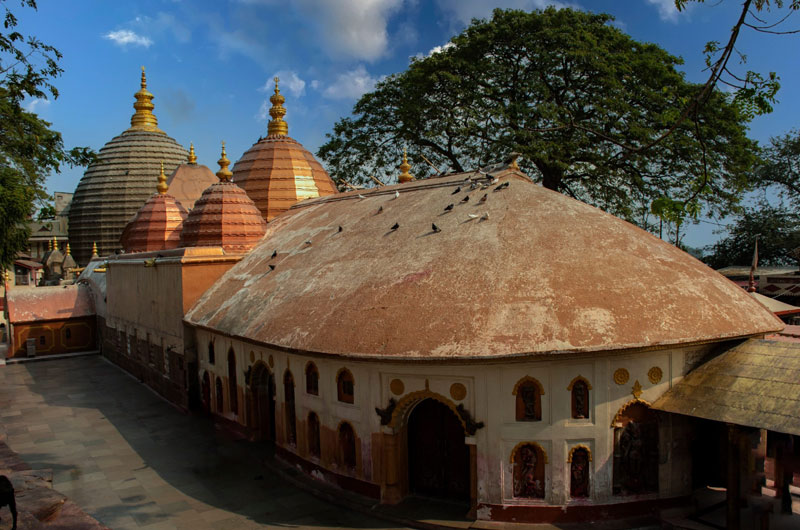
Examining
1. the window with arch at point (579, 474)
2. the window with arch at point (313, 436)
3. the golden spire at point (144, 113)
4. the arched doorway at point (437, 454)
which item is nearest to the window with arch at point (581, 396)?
the window with arch at point (579, 474)

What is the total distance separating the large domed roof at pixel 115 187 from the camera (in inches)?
1640

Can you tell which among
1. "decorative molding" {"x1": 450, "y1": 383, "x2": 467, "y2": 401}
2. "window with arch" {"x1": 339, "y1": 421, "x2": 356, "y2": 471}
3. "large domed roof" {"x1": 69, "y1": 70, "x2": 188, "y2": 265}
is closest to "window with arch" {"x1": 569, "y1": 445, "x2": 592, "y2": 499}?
"decorative molding" {"x1": 450, "y1": 383, "x2": 467, "y2": 401}

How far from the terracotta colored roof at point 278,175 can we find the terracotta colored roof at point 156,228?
3.25 m

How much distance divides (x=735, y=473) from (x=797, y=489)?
3061 mm

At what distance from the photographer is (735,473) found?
9.44 meters

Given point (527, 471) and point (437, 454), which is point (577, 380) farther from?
point (437, 454)

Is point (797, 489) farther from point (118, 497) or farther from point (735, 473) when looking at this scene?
point (118, 497)

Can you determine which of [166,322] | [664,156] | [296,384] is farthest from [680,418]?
[664,156]

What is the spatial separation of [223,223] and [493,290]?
12064mm

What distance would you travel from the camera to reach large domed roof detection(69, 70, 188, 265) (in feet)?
137

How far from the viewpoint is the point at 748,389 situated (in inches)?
380

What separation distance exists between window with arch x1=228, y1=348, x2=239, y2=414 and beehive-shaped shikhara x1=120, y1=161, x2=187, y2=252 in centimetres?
1173

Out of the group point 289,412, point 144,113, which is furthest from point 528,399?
point 144,113

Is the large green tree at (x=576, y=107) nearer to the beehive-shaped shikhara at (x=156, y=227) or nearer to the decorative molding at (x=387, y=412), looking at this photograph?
the beehive-shaped shikhara at (x=156, y=227)
